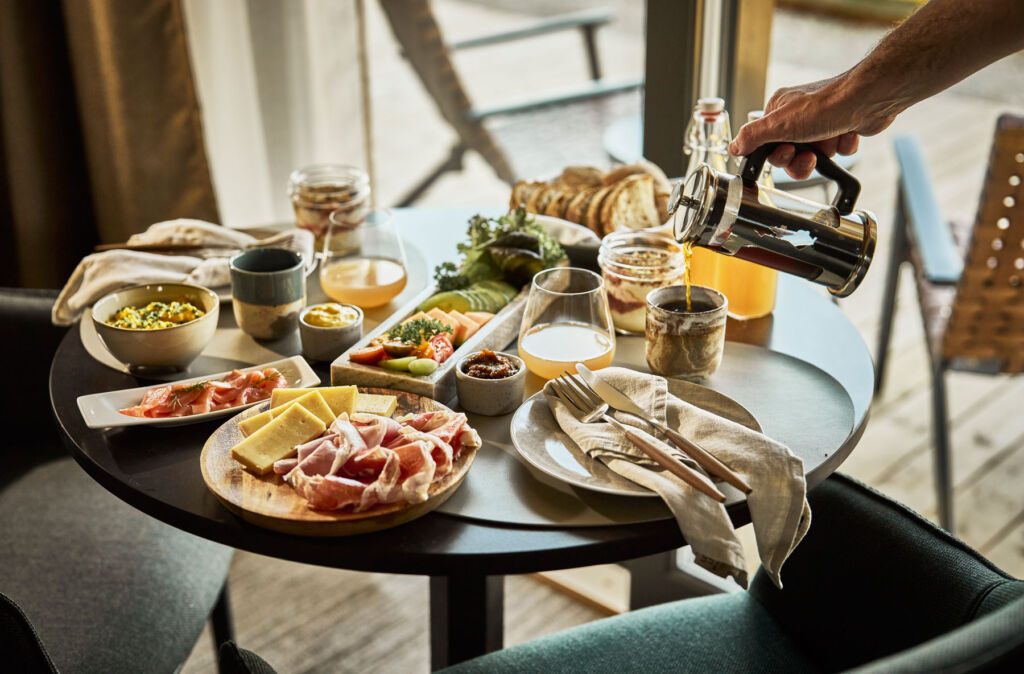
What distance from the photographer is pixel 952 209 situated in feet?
12.9

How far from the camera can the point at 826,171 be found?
1.23m

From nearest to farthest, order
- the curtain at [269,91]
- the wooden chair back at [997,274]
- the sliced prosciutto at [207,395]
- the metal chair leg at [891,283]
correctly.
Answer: the sliced prosciutto at [207,395]
the wooden chair back at [997,274]
the curtain at [269,91]
the metal chair leg at [891,283]

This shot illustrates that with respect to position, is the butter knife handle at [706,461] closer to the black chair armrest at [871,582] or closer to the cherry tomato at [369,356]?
the black chair armrest at [871,582]

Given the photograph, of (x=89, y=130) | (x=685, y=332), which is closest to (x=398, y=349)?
(x=685, y=332)

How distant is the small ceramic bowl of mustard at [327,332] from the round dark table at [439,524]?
3cm

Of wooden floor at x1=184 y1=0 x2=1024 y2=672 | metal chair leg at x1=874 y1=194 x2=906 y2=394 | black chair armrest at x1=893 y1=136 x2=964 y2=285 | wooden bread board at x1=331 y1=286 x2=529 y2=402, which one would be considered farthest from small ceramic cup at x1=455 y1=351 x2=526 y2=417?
metal chair leg at x1=874 y1=194 x2=906 y2=394

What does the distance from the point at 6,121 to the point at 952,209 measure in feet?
11.6

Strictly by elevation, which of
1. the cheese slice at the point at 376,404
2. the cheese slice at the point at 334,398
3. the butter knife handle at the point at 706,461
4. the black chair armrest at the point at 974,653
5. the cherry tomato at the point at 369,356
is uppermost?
the black chair armrest at the point at 974,653

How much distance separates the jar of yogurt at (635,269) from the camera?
4.42 ft

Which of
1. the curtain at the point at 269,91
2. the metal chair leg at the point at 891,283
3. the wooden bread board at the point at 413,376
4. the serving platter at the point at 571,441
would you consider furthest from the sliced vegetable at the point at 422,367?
the metal chair leg at the point at 891,283

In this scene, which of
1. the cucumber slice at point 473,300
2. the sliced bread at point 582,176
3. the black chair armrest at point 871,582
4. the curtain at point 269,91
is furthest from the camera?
the curtain at point 269,91

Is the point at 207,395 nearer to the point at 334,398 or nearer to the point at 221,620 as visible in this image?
the point at 334,398

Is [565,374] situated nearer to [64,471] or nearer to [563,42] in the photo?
[64,471]

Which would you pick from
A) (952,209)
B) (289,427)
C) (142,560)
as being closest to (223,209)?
(142,560)
